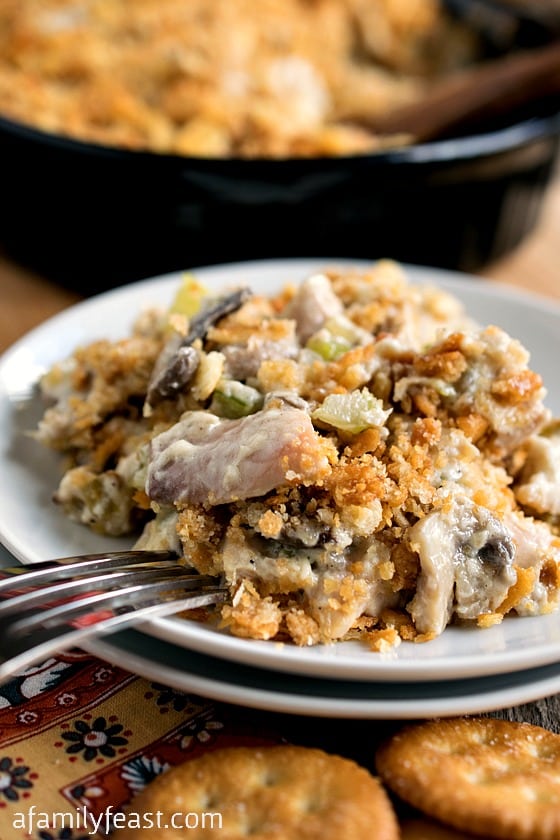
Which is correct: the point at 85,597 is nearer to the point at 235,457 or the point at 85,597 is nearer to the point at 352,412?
the point at 235,457

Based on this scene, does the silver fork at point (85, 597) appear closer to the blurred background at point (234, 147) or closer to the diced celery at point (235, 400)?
the diced celery at point (235, 400)

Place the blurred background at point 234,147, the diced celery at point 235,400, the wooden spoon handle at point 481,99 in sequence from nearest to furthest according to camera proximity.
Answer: the diced celery at point 235,400
the blurred background at point 234,147
the wooden spoon handle at point 481,99

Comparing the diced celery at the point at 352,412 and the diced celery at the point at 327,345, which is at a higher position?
the diced celery at the point at 327,345

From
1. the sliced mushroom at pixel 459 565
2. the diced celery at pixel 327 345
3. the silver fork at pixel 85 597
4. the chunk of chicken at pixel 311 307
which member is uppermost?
the chunk of chicken at pixel 311 307

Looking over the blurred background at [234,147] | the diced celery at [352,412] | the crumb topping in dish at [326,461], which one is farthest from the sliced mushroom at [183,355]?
the blurred background at [234,147]

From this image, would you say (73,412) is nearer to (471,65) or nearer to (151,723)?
(151,723)

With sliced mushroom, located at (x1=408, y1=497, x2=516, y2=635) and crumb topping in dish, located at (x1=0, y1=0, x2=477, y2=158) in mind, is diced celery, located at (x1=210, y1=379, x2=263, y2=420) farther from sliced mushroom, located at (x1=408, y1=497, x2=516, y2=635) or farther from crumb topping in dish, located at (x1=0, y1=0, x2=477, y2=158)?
crumb topping in dish, located at (x1=0, y1=0, x2=477, y2=158)

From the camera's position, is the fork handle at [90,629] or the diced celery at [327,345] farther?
the diced celery at [327,345]

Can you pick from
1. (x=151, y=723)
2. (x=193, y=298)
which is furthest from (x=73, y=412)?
(x=151, y=723)
